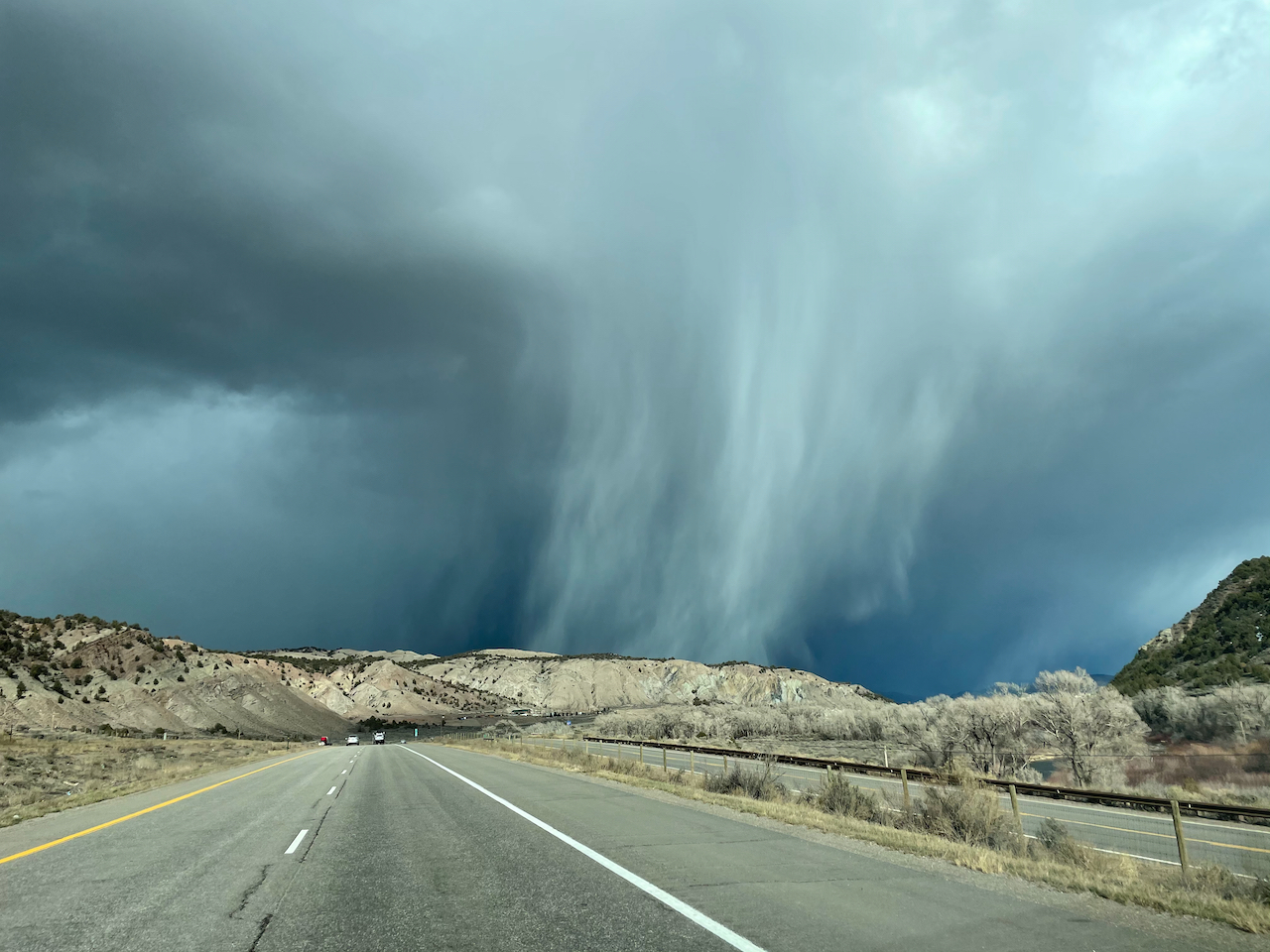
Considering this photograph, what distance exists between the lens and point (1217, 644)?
250 feet

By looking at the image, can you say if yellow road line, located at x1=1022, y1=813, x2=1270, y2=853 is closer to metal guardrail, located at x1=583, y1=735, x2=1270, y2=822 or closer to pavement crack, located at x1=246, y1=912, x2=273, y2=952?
metal guardrail, located at x1=583, y1=735, x2=1270, y2=822

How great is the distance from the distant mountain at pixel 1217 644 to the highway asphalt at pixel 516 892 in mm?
64465

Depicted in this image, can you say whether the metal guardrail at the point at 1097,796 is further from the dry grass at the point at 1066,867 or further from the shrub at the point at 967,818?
the dry grass at the point at 1066,867

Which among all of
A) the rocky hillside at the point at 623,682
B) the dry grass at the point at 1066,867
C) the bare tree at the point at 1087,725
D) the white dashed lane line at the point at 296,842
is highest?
the rocky hillside at the point at 623,682

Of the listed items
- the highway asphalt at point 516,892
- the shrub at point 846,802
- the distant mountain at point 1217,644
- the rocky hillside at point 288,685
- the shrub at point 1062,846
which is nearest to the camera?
the highway asphalt at point 516,892

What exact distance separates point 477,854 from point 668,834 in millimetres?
3273

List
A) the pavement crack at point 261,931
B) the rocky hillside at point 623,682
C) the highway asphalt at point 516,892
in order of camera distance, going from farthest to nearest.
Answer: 1. the rocky hillside at point 623,682
2. the highway asphalt at point 516,892
3. the pavement crack at point 261,931

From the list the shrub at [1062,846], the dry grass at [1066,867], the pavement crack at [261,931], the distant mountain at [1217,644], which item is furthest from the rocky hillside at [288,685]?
the shrub at [1062,846]

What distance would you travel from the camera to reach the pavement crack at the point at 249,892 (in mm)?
6977

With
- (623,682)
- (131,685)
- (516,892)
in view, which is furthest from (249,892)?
(623,682)

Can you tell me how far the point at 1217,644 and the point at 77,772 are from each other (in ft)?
329

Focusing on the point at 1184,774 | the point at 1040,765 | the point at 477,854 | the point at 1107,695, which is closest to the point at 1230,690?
the point at 1107,695

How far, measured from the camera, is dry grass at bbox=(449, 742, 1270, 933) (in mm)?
7207

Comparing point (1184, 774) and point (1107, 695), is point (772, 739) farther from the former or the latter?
point (1184, 774)
